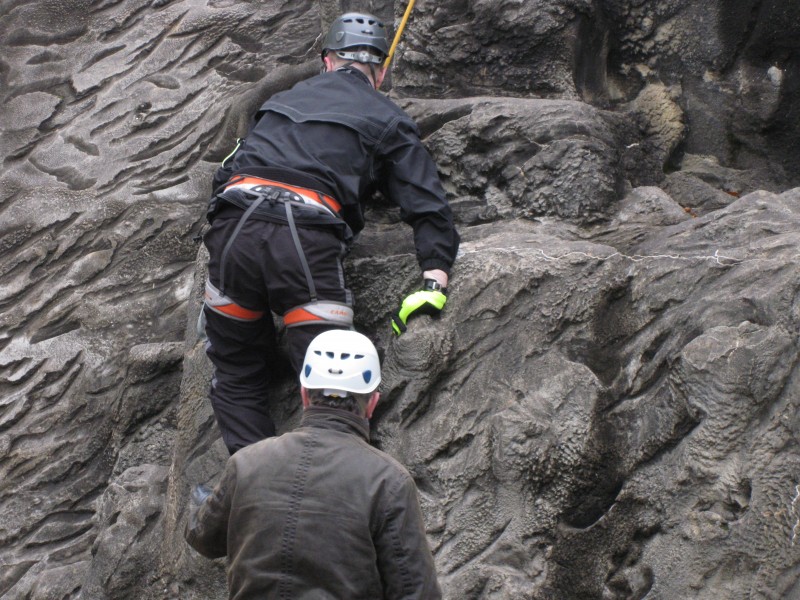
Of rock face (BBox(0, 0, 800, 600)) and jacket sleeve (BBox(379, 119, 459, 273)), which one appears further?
jacket sleeve (BBox(379, 119, 459, 273))

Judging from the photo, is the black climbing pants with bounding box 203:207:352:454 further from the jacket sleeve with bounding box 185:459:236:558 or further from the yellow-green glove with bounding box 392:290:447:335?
the jacket sleeve with bounding box 185:459:236:558

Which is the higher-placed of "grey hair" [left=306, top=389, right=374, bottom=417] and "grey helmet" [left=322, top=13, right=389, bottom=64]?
"grey helmet" [left=322, top=13, right=389, bottom=64]

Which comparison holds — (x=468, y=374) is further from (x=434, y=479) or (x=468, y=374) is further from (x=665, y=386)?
(x=665, y=386)

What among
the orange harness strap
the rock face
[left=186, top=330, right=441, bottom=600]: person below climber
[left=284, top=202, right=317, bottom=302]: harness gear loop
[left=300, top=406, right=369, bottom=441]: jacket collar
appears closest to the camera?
[left=186, top=330, right=441, bottom=600]: person below climber

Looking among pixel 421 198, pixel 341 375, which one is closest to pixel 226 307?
pixel 421 198

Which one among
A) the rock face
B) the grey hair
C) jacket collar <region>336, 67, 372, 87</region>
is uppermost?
jacket collar <region>336, 67, 372, 87</region>

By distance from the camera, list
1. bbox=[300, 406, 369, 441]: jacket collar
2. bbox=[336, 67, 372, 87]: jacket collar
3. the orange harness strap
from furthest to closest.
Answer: bbox=[336, 67, 372, 87]: jacket collar
the orange harness strap
bbox=[300, 406, 369, 441]: jacket collar

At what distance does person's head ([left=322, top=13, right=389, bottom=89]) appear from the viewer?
4.01 metres

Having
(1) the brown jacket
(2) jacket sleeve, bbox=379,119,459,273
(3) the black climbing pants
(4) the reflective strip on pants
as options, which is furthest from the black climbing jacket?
(1) the brown jacket

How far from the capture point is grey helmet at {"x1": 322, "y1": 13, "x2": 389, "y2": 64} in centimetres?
400

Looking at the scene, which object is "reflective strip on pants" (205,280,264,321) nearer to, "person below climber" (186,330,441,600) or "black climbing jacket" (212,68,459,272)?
"black climbing jacket" (212,68,459,272)

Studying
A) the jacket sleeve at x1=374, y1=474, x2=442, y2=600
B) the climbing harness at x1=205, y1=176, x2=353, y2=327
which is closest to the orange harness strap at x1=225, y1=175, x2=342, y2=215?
the climbing harness at x1=205, y1=176, x2=353, y2=327

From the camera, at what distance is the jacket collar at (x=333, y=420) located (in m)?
2.67

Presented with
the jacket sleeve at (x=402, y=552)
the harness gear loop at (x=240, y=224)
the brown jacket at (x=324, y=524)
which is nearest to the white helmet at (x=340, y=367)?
the brown jacket at (x=324, y=524)
